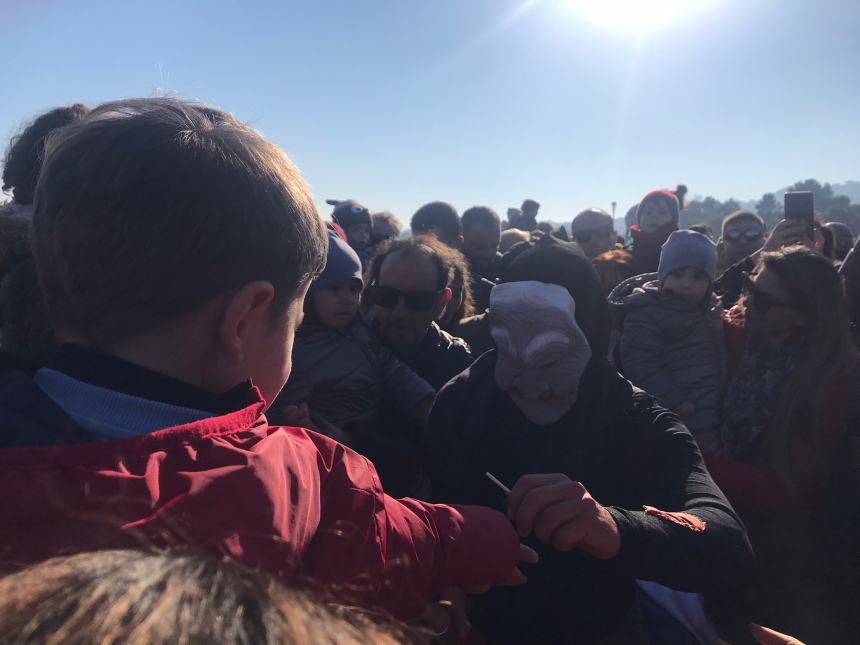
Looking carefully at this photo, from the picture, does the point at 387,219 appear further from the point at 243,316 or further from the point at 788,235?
the point at 243,316

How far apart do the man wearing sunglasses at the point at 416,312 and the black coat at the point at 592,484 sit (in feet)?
3.13

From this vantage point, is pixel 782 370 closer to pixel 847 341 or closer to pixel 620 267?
pixel 847 341

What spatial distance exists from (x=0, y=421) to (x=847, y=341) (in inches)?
145

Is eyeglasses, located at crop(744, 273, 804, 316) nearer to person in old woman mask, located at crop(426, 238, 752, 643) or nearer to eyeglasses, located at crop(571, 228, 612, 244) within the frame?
person in old woman mask, located at crop(426, 238, 752, 643)

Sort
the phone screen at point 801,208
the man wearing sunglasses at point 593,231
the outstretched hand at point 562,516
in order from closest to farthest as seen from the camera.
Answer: the outstretched hand at point 562,516, the phone screen at point 801,208, the man wearing sunglasses at point 593,231

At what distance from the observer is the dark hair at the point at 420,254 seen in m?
3.16

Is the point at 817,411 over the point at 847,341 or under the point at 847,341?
under

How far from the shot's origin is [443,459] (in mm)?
1976

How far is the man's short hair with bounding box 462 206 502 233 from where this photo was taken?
18.6ft

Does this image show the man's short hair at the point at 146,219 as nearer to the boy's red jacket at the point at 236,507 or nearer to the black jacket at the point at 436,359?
the boy's red jacket at the point at 236,507

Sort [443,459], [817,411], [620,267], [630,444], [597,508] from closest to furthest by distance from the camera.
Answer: [597,508] < [630,444] < [443,459] < [817,411] < [620,267]

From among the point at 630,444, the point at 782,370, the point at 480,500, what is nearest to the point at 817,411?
the point at 782,370

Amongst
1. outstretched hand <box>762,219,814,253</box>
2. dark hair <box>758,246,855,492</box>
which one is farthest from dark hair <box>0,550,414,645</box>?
outstretched hand <box>762,219,814,253</box>

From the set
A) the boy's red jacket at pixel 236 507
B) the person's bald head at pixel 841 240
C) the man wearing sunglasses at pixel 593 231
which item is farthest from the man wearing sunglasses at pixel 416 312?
the person's bald head at pixel 841 240
